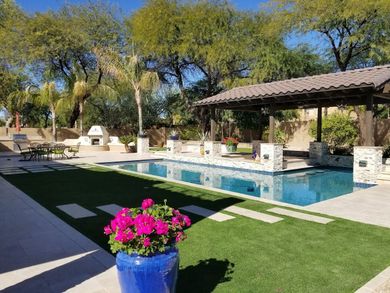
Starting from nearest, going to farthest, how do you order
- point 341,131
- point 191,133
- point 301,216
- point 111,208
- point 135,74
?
1. point 301,216
2. point 111,208
3. point 341,131
4. point 135,74
5. point 191,133

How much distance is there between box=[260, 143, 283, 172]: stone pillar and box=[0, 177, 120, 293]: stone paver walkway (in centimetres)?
1044

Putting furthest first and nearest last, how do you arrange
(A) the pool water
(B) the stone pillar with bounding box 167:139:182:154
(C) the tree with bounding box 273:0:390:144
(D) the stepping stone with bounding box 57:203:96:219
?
(B) the stone pillar with bounding box 167:139:182:154 < (C) the tree with bounding box 273:0:390:144 < (A) the pool water < (D) the stepping stone with bounding box 57:203:96:219

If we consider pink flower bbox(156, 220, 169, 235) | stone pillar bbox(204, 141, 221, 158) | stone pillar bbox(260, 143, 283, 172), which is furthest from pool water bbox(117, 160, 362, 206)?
pink flower bbox(156, 220, 169, 235)

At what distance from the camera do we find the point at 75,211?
24.2 feet

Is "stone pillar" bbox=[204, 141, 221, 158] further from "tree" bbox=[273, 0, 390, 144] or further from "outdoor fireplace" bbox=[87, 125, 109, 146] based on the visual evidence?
"outdoor fireplace" bbox=[87, 125, 109, 146]

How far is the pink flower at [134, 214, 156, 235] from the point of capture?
2889 mm

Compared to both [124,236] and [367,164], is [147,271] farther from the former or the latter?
[367,164]

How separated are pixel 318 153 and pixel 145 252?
16.6m

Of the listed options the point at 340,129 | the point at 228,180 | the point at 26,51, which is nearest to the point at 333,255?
the point at 228,180

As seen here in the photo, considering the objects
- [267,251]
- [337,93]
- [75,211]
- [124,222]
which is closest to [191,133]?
[337,93]

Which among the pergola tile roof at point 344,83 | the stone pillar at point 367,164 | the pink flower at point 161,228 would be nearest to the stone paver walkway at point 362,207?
the stone pillar at point 367,164

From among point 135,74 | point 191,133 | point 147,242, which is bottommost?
point 147,242

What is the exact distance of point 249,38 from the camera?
26094mm

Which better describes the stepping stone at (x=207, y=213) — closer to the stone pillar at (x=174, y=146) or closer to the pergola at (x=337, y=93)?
the pergola at (x=337, y=93)
